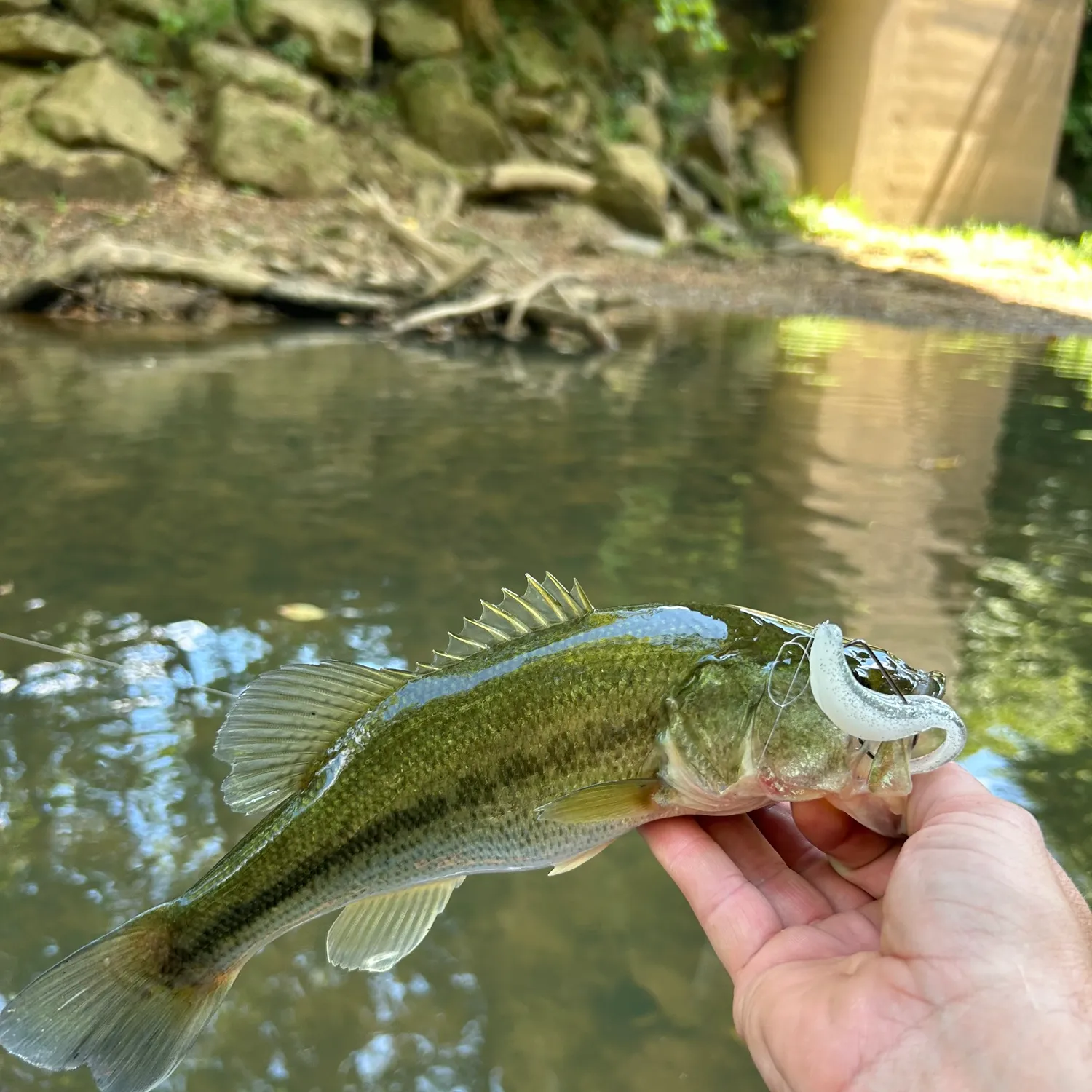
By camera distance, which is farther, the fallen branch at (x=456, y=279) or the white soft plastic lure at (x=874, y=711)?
the fallen branch at (x=456, y=279)

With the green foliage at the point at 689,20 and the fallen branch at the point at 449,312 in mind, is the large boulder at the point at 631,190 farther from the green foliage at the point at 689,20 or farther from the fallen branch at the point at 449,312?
the fallen branch at the point at 449,312

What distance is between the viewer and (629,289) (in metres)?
17.2

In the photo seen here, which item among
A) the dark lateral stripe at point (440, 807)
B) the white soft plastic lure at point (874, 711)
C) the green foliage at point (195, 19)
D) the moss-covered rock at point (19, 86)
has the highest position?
the green foliage at point (195, 19)

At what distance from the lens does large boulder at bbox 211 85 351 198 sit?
1642cm

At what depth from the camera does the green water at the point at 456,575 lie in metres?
2.80

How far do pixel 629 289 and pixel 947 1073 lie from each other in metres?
16.6

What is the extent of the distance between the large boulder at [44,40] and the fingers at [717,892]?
57.8 feet

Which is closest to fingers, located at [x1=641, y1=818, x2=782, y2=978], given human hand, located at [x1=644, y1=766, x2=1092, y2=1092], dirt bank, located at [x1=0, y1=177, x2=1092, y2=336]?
human hand, located at [x1=644, y1=766, x2=1092, y2=1092]

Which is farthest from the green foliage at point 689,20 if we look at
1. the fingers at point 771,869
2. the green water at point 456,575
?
the fingers at point 771,869

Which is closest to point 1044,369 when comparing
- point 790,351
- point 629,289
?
point 790,351

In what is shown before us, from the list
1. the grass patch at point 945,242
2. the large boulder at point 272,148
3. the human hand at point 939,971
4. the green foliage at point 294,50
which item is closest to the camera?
the human hand at point 939,971

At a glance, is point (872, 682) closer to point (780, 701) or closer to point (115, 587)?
point (780, 701)

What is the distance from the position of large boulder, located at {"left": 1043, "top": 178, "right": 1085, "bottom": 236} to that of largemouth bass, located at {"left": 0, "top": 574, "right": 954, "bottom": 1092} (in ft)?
92.4

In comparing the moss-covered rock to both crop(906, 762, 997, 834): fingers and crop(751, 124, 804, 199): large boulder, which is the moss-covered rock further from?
crop(906, 762, 997, 834): fingers
